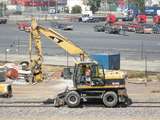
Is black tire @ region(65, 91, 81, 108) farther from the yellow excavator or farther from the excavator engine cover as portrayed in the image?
the excavator engine cover

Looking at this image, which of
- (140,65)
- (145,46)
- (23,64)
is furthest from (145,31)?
(23,64)

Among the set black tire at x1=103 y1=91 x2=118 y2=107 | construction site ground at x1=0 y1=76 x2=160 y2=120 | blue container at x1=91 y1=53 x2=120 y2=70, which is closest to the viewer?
construction site ground at x1=0 y1=76 x2=160 y2=120

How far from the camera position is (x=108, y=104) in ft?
84.2

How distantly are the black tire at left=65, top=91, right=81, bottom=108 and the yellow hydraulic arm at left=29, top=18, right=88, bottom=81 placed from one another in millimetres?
3478

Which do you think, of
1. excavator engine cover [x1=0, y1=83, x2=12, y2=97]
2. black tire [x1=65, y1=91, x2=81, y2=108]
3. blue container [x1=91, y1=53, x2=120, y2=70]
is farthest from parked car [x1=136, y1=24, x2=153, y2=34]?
black tire [x1=65, y1=91, x2=81, y2=108]

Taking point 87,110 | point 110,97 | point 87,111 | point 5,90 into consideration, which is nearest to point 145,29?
point 5,90

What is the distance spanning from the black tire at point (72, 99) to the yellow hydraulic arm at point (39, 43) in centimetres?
348

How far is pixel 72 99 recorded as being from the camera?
25875 millimetres

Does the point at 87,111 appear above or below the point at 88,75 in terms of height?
below

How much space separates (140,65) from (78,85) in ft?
69.1

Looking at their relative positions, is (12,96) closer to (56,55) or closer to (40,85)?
(40,85)

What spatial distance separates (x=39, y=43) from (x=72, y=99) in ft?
29.8

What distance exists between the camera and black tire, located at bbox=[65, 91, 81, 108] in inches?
1013

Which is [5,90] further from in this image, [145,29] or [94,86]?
[145,29]
